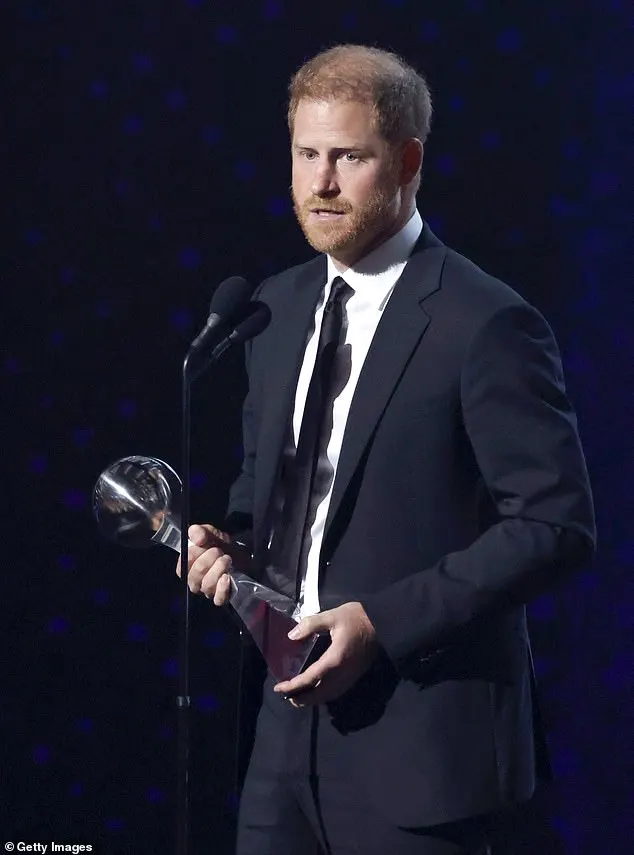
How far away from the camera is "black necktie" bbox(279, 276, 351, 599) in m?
1.63

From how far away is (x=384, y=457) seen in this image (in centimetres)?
155

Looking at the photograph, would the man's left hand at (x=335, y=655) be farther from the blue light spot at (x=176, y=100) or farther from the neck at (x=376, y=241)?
the blue light spot at (x=176, y=100)

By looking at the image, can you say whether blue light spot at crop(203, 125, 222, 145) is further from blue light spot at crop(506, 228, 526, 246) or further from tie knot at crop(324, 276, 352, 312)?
tie knot at crop(324, 276, 352, 312)

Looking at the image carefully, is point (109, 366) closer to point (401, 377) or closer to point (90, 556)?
point (90, 556)

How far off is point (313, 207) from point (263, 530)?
1.54 ft

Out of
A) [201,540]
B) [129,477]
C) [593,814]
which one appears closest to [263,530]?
[201,540]

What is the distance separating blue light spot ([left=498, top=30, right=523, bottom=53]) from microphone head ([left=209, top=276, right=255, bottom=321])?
0.99 m

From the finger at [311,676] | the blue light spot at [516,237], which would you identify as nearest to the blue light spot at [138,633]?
the finger at [311,676]

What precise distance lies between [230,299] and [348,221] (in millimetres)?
225

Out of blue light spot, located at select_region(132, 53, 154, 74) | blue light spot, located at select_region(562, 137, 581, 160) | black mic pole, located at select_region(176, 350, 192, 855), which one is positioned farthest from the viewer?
blue light spot, located at select_region(132, 53, 154, 74)

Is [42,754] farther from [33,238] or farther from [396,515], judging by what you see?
[396,515]

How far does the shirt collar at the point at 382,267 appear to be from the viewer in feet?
5.46

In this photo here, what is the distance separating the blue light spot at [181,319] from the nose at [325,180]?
31.2 inches

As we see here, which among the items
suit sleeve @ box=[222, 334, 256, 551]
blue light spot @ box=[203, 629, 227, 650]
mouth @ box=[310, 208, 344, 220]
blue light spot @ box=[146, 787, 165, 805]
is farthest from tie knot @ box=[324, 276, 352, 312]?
blue light spot @ box=[146, 787, 165, 805]
